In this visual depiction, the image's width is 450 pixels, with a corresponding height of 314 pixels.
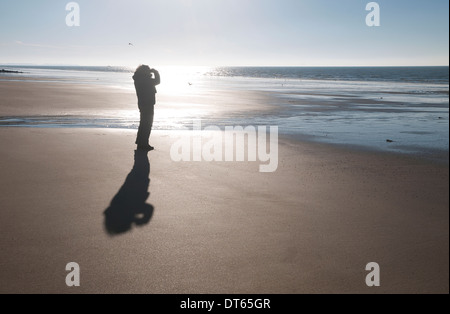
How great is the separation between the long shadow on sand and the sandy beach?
0.05m

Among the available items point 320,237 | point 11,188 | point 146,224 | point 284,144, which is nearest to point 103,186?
point 11,188

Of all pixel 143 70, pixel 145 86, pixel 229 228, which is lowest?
pixel 229 228

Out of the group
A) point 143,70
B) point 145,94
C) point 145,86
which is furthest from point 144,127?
point 143,70

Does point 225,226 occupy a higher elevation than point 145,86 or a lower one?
lower

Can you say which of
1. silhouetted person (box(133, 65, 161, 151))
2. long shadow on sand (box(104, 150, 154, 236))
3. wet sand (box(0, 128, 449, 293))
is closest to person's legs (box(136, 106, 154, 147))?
silhouetted person (box(133, 65, 161, 151))

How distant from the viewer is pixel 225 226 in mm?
4898

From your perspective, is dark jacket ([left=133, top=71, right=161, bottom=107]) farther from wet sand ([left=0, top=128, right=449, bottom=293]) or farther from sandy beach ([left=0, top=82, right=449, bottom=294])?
wet sand ([left=0, top=128, right=449, bottom=293])

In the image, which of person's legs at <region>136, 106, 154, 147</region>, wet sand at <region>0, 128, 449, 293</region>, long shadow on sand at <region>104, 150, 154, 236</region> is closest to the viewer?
wet sand at <region>0, 128, 449, 293</region>

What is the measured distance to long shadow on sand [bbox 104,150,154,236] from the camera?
16.1ft

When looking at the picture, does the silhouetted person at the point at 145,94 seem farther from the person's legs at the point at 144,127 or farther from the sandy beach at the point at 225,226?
the sandy beach at the point at 225,226

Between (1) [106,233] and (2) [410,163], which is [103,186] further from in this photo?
(2) [410,163]

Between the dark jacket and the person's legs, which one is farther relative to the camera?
the dark jacket

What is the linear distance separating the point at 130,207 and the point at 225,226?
1.55 metres

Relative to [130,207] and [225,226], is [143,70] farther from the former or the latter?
[225,226]
